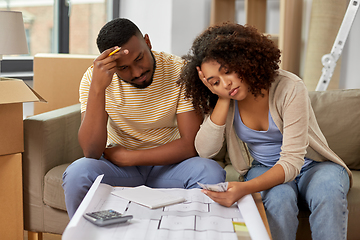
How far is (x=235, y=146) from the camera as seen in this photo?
1.34 metres

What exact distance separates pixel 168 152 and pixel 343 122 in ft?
2.70

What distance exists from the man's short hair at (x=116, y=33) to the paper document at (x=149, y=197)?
0.53 m

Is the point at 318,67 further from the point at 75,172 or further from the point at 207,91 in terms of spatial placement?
the point at 75,172

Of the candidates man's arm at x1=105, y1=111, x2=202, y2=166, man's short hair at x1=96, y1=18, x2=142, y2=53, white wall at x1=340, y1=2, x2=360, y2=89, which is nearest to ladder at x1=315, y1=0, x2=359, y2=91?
white wall at x1=340, y1=2, x2=360, y2=89

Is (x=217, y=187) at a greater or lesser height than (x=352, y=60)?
lesser

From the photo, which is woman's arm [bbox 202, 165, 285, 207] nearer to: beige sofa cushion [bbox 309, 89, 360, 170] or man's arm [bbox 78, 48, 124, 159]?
man's arm [bbox 78, 48, 124, 159]

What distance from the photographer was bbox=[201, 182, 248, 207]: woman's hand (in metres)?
0.92

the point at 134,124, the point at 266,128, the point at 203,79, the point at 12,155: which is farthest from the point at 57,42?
the point at 266,128

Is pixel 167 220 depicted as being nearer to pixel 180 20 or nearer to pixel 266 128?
pixel 266 128

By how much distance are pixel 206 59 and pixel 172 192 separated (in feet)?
1.38

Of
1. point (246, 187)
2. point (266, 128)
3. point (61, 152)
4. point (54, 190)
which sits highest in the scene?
point (266, 128)

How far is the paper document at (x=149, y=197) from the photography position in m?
0.89

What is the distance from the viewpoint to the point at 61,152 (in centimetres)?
161

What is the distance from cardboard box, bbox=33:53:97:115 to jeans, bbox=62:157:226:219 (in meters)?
0.84
